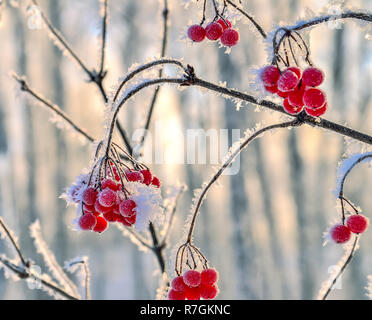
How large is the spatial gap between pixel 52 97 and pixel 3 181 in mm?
3215

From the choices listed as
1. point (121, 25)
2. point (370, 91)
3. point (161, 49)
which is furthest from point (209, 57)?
point (161, 49)

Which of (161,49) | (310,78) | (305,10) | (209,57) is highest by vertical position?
(209,57)

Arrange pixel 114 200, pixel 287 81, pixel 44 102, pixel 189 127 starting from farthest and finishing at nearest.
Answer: pixel 189 127 → pixel 44 102 → pixel 114 200 → pixel 287 81

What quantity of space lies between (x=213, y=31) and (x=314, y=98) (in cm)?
47

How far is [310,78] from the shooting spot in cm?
99

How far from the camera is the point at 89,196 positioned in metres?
1.08

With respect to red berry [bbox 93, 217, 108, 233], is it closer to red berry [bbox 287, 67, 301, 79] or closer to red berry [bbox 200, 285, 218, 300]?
red berry [bbox 200, 285, 218, 300]

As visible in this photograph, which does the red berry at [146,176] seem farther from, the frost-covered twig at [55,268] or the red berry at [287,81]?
the frost-covered twig at [55,268]

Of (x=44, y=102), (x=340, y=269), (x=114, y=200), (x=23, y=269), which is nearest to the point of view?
(x=114, y=200)

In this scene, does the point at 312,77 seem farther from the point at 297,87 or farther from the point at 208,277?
the point at 208,277

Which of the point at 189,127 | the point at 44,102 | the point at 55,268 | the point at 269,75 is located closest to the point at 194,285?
the point at 269,75

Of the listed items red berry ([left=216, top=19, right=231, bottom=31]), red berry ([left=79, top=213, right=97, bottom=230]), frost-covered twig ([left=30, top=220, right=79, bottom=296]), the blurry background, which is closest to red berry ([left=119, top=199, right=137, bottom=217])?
red berry ([left=79, top=213, right=97, bottom=230])

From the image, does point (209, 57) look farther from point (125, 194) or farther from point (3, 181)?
point (125, 194)

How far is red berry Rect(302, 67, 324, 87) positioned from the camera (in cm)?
99
